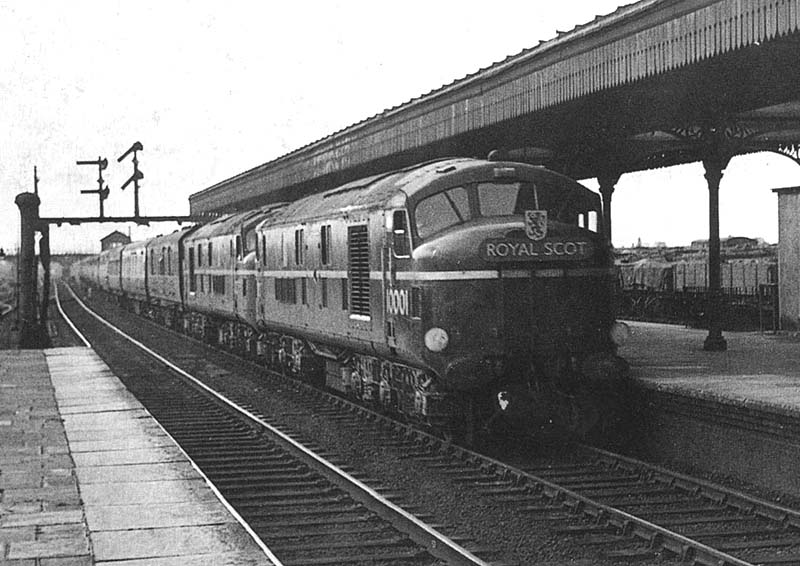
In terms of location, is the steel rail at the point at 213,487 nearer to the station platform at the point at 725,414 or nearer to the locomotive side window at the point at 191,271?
the locomotive side window at the point at 191,271

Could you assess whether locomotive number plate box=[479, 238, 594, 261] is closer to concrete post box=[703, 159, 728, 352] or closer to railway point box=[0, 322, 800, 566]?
railway point box=[0, 322, 800, 566]

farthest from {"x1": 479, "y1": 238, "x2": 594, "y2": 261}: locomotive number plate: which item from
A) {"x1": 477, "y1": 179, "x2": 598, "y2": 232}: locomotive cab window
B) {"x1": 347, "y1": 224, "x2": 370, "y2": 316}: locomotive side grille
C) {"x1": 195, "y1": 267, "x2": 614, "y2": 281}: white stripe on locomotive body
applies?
{"x1": 347, "y1": 224, "x2": 370, "y2": 316}: locomotive side grille

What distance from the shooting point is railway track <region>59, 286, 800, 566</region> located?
28.7ft

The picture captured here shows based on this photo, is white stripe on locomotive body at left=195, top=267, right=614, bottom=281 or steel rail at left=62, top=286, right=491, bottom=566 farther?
white stripe on locomotive body at left=195, top=267, right=614, bottom=281

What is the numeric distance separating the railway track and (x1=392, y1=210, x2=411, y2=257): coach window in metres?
2.25

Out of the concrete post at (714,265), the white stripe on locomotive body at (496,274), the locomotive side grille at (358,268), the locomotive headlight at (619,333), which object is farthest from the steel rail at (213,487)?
the concrete post at (714,265)

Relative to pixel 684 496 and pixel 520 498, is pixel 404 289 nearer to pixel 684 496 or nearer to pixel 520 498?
pixel 520 498

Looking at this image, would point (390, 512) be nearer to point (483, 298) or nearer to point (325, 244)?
point (483, 298)

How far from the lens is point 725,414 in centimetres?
1188

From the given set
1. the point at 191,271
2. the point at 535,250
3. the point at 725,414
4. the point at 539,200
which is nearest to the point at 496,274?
the point at 535,250

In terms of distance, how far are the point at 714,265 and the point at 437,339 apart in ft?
27.0

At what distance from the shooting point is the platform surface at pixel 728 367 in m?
11.9

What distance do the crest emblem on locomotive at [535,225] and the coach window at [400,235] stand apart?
1387 millimetres

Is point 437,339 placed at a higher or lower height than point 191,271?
lower
